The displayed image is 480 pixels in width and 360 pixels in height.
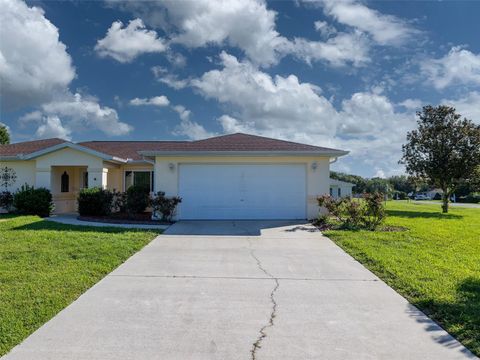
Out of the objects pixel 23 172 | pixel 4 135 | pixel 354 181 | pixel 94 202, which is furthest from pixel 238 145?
pixel 354 181

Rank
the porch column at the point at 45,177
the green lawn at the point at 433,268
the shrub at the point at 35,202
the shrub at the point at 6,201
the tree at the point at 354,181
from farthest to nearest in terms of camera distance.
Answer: the tree at the point at 354,181, the shrub at the point at 6,201, the porch column at the point at 45,177, the shrub at the point at 35,202, the green lawn at the point at 433,268

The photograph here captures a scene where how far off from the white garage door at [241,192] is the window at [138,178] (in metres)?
4.52

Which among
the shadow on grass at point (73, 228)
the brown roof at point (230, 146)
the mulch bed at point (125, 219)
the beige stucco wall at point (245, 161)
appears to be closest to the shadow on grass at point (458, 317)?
the shadow on grass at point (73, 228)

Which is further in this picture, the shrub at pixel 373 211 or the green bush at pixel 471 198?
the green bush at pixel 471 198

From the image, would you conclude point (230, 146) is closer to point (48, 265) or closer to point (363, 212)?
point (363, 212)

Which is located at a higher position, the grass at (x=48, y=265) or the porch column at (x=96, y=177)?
the porch column at (x=96, y=177)

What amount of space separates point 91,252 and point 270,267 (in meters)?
4.01

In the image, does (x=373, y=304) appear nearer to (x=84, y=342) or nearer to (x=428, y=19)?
(x=84, y=342)

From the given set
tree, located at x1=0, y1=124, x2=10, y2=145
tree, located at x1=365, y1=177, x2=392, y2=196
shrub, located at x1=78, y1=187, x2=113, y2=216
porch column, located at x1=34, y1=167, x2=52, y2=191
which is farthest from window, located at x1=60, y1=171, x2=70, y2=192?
tree, located at x1=0, y1=124, x2=10, y2=145

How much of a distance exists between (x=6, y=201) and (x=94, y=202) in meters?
5.19

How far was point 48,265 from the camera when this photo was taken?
6938mm

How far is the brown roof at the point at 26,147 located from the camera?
18291 millimetres

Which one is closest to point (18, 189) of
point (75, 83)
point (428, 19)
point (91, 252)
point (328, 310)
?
point (75, 83)

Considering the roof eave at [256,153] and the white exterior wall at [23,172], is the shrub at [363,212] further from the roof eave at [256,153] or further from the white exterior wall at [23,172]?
the white exterior wall at [23,172]
